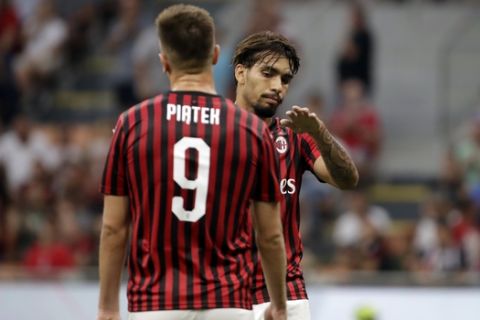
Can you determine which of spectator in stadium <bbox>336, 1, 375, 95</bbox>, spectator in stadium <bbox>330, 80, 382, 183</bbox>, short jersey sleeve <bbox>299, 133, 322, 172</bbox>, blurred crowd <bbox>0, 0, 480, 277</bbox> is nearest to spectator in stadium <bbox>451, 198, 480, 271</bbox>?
blurred crowd <bbox>0, 0, 480, 277</bbox>

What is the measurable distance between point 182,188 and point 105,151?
926 cm

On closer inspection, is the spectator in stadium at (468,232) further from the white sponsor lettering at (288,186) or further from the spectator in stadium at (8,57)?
the white sponsor lettering at (288,186)

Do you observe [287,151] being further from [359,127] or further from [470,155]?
[470,155]

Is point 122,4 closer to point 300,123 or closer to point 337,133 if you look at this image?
point 337,133

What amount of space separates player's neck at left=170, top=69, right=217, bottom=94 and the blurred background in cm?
621

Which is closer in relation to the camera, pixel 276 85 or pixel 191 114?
pixel 191 114

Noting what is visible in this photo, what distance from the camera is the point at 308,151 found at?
17.9 ft

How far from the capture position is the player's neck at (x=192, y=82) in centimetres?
414

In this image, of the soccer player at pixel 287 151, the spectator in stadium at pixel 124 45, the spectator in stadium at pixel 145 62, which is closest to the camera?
the soccer player at pixel 287 151

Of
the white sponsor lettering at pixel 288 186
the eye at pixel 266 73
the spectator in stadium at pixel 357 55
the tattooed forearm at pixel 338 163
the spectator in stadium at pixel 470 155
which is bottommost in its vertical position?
the white sponsor lettering at pixel 288 186

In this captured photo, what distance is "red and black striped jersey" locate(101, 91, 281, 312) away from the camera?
407 cm

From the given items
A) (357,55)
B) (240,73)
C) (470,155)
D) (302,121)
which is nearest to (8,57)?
(357,55)

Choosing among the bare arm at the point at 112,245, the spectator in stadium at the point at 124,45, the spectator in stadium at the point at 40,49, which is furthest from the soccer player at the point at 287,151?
the spectator in stadium at the point at 40,49

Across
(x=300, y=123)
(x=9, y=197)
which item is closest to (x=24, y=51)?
(x=9, y=197)
